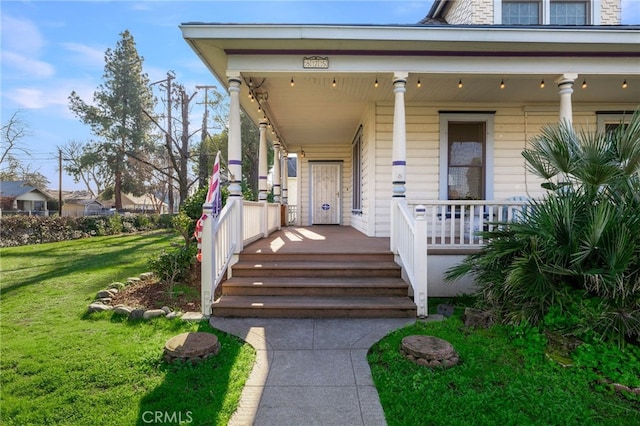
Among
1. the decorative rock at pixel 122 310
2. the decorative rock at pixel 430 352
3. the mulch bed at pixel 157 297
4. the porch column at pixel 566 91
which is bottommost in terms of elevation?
the mulch bed at pixel 157 297

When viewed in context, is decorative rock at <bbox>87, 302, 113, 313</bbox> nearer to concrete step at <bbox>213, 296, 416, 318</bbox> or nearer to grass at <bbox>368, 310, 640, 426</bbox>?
concrete step at <bbox>213, 296, 416, 318</bbox>

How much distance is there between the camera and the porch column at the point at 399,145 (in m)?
4.89

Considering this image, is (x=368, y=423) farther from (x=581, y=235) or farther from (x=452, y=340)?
(x=581, y=235)

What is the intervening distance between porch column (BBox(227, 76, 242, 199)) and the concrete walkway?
→ 6.42ft

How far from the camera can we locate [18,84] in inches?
675

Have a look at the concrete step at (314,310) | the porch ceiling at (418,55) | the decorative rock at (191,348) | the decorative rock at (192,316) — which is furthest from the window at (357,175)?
the decorative rock at (191,348)

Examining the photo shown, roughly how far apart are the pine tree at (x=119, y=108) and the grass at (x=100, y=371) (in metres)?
21.7

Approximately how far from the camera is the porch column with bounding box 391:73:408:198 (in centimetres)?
489

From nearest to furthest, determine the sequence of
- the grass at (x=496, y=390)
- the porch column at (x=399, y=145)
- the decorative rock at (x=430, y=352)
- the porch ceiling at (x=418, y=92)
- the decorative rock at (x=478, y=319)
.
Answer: the grass at (x=496, y=390) → the decorative rock at (x=430, y=352) → the decorative rock at (x=478, y=319) → the porch column at (x=399, y=145) → the porch ceiling at (x=418, y=92)

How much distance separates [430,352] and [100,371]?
8.92 feet

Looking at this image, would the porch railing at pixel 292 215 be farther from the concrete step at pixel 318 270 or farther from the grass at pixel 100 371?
the grass at pixel 100 371

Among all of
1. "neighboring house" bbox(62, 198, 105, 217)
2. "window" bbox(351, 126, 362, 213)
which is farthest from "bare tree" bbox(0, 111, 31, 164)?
"window" bbox(351, 126, 362, 213)

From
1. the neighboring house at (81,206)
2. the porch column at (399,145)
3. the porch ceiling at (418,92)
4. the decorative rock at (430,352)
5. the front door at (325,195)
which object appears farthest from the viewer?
the neighboring house at (81,206)

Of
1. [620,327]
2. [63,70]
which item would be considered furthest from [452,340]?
[63,70]
